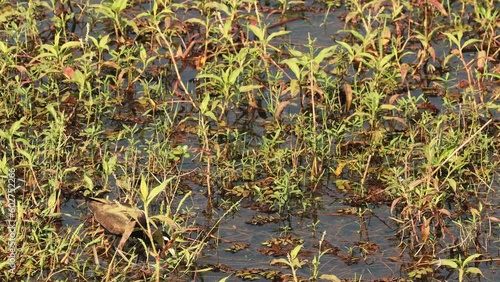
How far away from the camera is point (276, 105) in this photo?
Answer: 6770mm

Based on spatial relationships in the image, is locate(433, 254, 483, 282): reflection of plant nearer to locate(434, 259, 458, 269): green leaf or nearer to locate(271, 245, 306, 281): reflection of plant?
locate(434, 259, 458, 269): green leaf

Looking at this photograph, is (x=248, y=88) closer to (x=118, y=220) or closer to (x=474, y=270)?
(x=118, y=220)

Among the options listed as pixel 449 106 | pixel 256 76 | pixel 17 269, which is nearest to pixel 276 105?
pixel 256 76

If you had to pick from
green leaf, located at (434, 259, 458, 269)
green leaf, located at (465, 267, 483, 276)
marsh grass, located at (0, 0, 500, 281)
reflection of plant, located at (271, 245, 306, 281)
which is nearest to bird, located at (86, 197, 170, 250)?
marsh grass, located at (0, 0, 500, 281)

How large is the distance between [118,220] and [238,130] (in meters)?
1.62

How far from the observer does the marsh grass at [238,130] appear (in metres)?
5.48

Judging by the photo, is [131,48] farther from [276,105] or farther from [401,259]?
[401,259]

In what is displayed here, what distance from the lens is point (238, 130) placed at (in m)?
6.80

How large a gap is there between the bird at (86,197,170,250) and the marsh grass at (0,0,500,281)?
0.09 metres

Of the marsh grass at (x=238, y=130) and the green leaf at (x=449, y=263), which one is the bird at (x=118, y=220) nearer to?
the marsh grass at (x=238, y=130)

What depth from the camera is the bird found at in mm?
5141

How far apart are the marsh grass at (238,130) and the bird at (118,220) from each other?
86 mm

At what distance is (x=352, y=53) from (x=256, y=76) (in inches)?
26.1

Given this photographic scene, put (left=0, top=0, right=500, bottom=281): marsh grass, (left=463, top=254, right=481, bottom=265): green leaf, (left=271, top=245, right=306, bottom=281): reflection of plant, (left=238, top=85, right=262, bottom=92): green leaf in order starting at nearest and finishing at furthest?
(left=271, top=245, right=306, bottom=281): reflection of plant < (left=463, top=254, right=481, bottom=265): green leaf < (left=0, top=0, right=500, bottom=281): marsh grass < (left=238, top=85, right=262, bottom=92): green leaf
